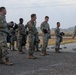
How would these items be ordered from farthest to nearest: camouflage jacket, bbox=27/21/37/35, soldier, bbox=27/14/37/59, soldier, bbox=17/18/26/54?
soldier, bbox=17/18/26/54 → camouflage jacket, bbox=27/21/37/35 → soldier, bbox=27/14/37/59

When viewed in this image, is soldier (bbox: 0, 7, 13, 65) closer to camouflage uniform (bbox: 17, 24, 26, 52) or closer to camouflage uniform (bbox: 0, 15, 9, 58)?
camouflage uniform (bbox: 0, 15, 9, 58)

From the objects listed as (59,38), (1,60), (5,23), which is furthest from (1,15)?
(59,38)

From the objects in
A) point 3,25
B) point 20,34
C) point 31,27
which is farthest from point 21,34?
point 3,25

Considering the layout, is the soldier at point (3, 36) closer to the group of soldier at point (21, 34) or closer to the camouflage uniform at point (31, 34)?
the group of soldier at point (21, 34)

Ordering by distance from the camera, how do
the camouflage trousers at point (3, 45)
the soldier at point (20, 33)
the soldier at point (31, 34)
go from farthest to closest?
the soldier at point (20, 33), the soldier at point (31, 34), the camouflage trousers at point (3, 45)

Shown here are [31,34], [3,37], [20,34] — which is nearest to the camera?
[3,37]

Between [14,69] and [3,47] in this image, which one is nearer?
[14,69]

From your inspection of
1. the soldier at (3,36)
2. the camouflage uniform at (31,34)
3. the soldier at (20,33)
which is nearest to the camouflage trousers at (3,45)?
the soldier at (3,36)

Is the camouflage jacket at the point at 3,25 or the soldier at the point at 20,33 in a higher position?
the camouflage jacket at the point at 3,25

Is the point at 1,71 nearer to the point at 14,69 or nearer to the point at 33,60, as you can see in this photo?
the point at 14,69

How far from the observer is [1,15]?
14680 millimetres

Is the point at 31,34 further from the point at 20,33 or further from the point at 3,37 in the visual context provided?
the point at 20,33

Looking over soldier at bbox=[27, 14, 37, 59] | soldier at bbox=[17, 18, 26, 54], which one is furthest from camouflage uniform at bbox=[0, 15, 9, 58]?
soldier at bbox=[17, 18, 26, 54]

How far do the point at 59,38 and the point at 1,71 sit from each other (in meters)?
10.4
